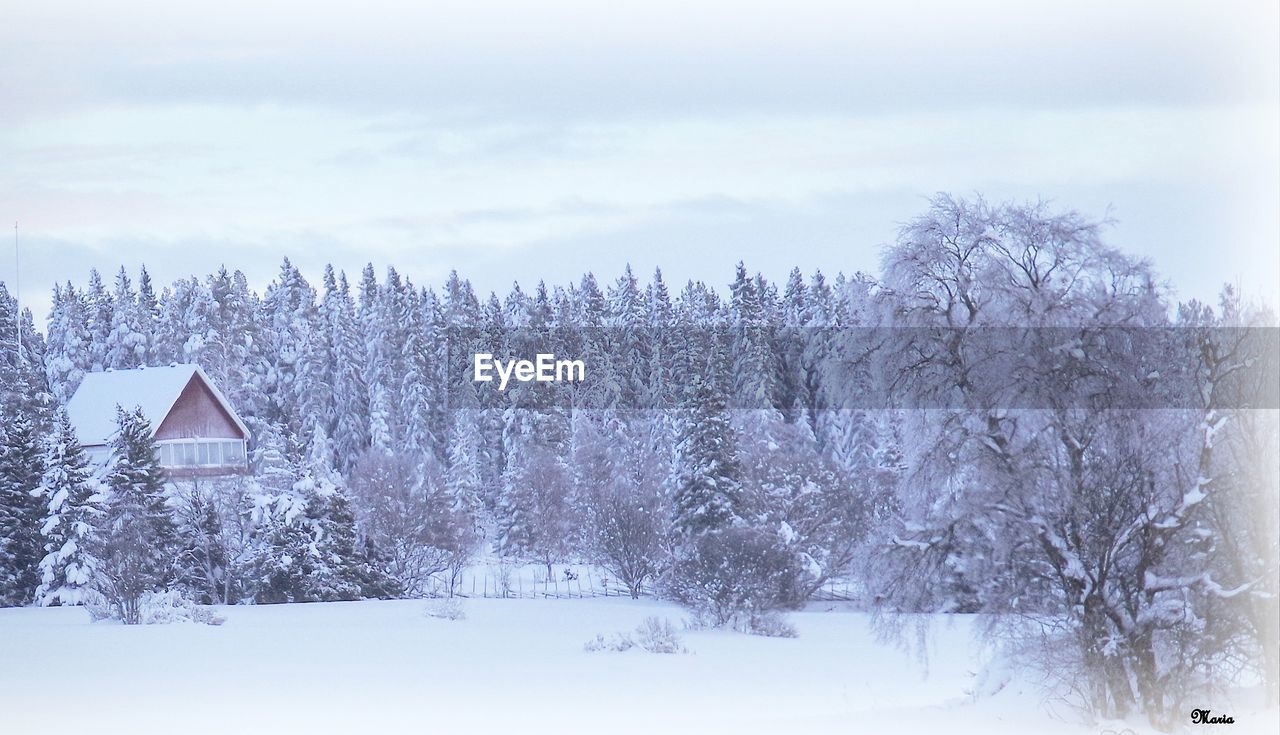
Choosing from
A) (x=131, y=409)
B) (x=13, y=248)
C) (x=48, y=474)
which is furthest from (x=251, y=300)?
(x=13, y=248)

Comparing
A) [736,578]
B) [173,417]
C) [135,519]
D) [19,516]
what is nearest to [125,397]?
[173,417]

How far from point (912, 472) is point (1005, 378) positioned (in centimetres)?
117

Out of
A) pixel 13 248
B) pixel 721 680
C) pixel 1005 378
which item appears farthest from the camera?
pixel 13 248

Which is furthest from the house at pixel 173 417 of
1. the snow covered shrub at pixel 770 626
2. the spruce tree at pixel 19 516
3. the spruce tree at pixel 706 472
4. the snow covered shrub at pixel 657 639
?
the snow covered shrub at pixel 770 626

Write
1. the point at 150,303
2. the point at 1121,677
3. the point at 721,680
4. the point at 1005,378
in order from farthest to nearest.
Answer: the point at 150,303
the point at 721,680
the point at 1005,378
the point at 1121,677

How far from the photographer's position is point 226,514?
70.2 ft

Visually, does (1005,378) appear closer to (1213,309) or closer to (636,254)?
(1213,309)

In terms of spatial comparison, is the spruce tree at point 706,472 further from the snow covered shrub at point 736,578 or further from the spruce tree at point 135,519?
the spruce tree at point 135,519

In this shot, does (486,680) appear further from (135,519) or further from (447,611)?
(135,519)

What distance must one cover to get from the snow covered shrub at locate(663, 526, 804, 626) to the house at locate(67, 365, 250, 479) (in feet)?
27.9

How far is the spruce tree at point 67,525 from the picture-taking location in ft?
65.6

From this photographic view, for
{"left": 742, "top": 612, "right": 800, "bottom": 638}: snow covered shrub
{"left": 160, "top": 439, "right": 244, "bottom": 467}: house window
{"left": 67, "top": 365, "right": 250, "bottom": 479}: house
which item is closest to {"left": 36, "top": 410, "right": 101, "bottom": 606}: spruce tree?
{"left": 67, "top": 365, "right": 250, "bottom": 479}: house

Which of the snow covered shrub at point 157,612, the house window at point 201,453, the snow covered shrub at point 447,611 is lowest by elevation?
the snow covered shrub at point 447,611

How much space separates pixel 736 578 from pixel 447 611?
3.63m
